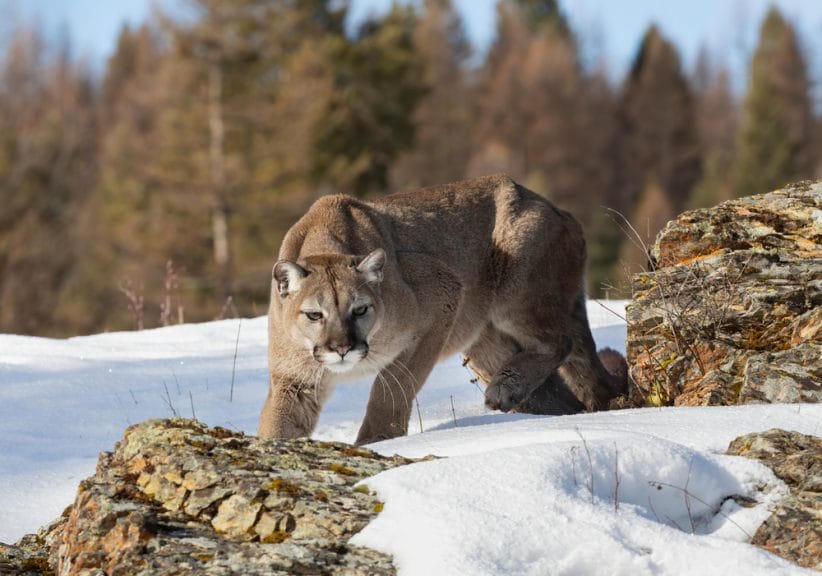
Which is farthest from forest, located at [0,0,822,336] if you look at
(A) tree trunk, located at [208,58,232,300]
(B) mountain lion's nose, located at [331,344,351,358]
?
(B) mountain lion's nose, located at [331,344,351,358]

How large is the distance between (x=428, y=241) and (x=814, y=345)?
253 cm

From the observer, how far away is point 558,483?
3.41 meters

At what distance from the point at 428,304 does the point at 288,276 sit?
932mm

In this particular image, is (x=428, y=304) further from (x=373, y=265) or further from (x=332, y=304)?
(x=332, y=304)

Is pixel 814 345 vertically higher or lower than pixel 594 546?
higher

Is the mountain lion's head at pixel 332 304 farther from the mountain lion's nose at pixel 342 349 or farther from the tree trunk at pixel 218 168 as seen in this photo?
the tree trunk at pixel 218 168

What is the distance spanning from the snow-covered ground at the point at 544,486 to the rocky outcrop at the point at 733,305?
792mm

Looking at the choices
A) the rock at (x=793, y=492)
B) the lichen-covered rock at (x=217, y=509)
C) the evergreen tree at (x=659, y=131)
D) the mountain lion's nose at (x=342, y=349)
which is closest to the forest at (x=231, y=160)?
the mountain lion's nose at (x=342, y=349)

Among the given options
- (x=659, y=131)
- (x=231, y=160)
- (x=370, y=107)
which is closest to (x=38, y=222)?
(x=231, y=160)

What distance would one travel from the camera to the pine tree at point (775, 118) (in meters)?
46.1

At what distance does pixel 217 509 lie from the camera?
3514 millimetres

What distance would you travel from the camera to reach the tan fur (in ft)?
19.6

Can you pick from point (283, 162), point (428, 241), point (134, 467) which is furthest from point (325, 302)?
point (283, 162)

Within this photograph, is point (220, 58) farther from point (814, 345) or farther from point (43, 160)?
point (814, 345)
